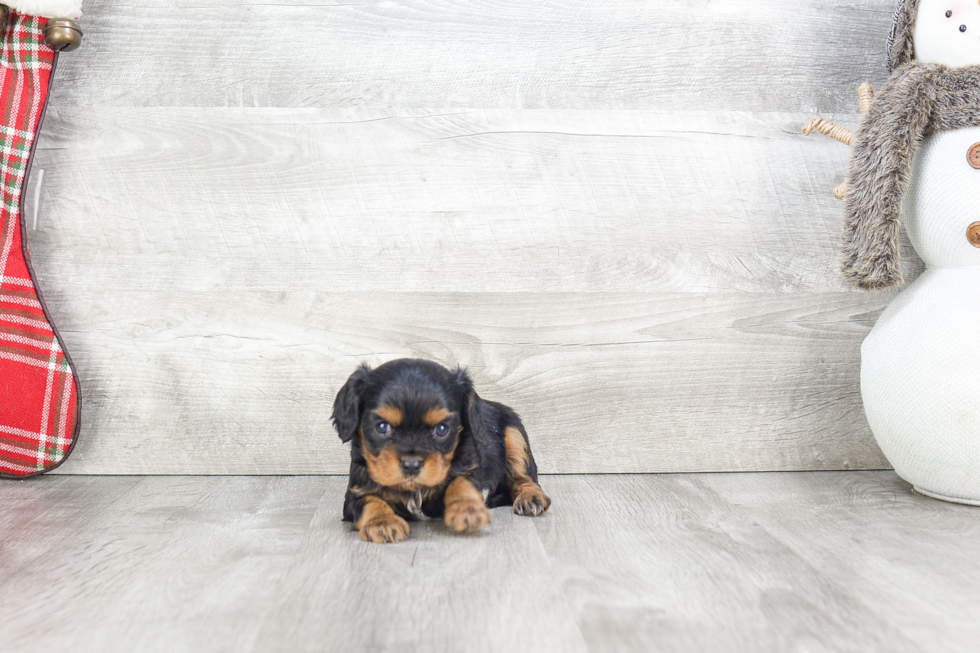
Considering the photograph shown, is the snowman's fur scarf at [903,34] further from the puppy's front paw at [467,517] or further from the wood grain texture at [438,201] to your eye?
the puppy's front paw at [467,517]

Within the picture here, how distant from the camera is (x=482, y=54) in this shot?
1744 mm

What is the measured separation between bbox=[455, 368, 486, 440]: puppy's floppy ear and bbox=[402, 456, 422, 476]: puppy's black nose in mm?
153

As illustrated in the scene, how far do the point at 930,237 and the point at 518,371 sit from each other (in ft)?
2.91

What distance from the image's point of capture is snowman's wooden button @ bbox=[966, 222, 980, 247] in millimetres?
1457

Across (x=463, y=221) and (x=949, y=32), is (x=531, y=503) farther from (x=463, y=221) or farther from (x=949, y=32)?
(x=949, y=32)

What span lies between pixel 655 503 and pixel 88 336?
1275mm

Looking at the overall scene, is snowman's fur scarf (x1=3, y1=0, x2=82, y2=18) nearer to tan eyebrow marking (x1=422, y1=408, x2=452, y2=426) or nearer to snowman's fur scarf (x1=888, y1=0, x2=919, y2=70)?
tan eyebrow marking (x1=422, y1=408, x2=452, y2=426)

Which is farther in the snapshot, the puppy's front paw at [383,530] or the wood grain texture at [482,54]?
the wood grain texture at [482,54]

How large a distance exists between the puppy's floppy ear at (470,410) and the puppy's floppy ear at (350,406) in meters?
0.17

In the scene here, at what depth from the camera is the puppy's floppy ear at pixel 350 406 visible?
1.35 m

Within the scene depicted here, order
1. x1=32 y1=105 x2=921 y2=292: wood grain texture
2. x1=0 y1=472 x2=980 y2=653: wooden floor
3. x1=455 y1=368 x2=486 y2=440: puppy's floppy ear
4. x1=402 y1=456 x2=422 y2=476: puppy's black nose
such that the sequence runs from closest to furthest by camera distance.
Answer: x1=0 y1=472 x2=980 y2=653: wooden floor → x1=402 y1=456 x2=422 y2=476: puppy's black nose → x1=455 y1=368 x2=486 y2=440: puppy's floppy ear → x1=32 y1=105 x2=921 y2=292: wood grain texture

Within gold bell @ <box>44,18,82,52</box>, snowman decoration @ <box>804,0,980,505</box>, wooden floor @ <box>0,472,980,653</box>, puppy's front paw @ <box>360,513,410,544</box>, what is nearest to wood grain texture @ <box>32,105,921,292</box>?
gold bell @ <box>44,18,82,52</box>

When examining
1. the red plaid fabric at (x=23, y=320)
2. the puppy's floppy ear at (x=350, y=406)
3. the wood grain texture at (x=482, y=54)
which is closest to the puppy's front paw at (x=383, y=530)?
the puppy's floppy ear at (x=350, y=406)

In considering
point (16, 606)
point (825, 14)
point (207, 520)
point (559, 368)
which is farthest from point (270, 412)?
point (825, 14)
